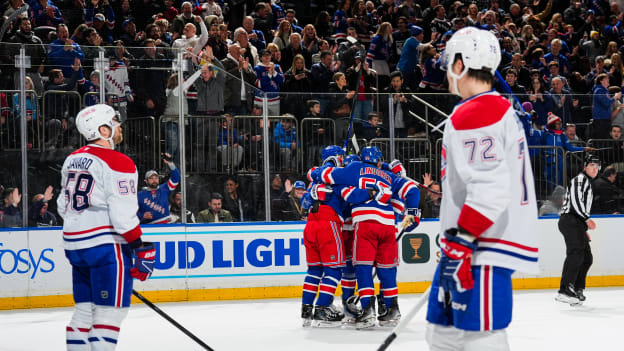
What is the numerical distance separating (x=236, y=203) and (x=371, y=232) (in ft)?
9.28

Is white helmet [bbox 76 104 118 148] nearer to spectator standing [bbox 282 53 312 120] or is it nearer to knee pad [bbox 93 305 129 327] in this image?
knee pad [bbox 93 305 129 327]

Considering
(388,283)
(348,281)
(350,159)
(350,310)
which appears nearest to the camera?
(388,283)

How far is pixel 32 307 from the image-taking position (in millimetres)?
8383

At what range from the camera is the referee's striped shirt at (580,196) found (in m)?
8.07

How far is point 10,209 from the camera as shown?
8.41 meters

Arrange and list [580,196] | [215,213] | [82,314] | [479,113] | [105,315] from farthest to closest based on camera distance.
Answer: [215,213] → [580,196] → [82,314] → [105,315] → [479,113]

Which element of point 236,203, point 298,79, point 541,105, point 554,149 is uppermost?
point 298,79

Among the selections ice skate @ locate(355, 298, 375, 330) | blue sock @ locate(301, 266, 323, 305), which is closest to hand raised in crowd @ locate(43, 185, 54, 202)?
blue sock @ locate(301, 266, 323, 305)

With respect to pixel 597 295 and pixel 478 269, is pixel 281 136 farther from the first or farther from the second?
pixel 478 269

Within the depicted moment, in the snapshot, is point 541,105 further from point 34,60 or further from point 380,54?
point 34,60

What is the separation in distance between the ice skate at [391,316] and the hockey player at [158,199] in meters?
3.05

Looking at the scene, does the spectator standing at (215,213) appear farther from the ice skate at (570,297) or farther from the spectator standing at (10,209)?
the ice skate at (570,297)

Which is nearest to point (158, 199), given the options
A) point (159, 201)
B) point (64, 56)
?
point (159, 201)

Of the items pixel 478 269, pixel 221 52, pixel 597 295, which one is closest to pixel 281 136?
pixel 221 52
